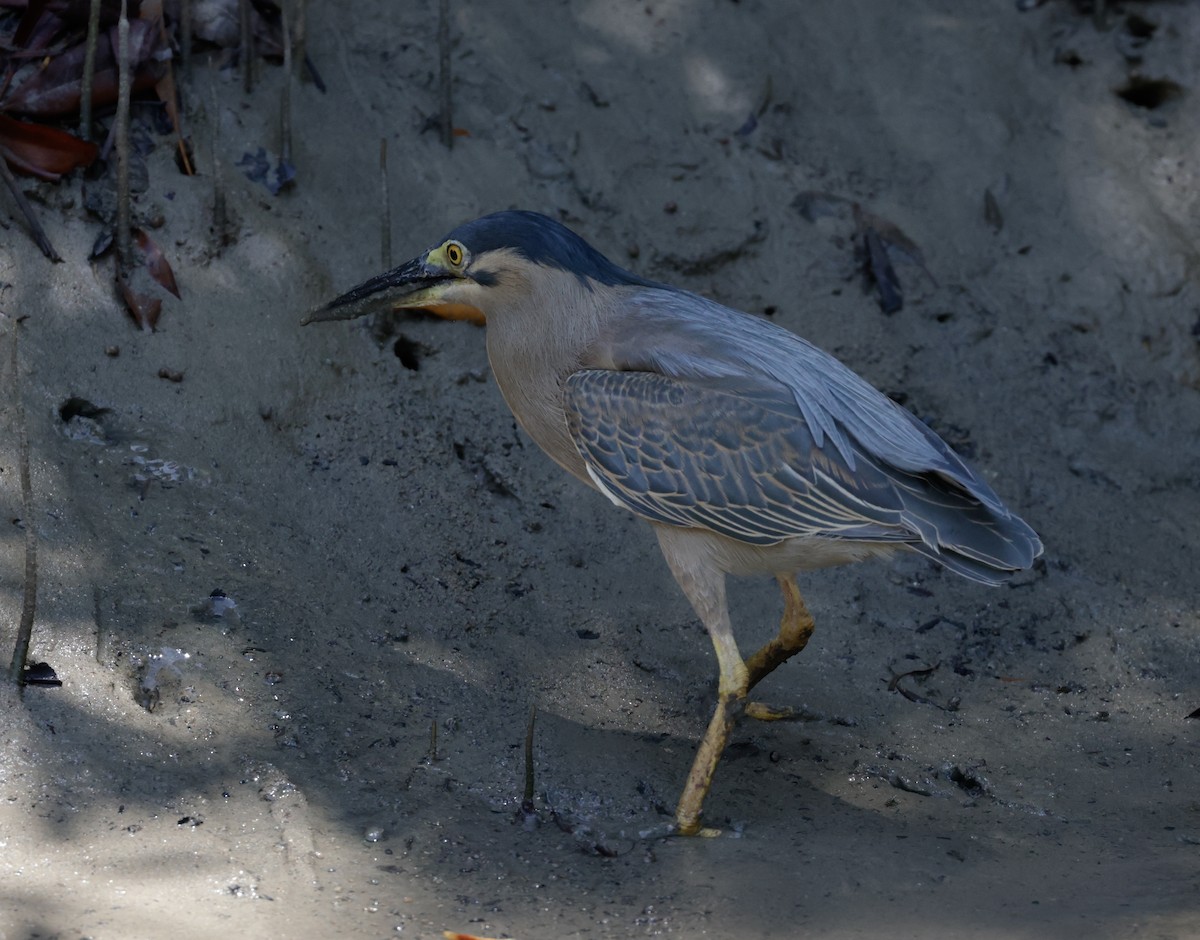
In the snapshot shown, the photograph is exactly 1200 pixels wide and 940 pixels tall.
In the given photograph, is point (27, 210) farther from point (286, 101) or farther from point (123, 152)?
point (286, 101)

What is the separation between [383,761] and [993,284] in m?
4.21

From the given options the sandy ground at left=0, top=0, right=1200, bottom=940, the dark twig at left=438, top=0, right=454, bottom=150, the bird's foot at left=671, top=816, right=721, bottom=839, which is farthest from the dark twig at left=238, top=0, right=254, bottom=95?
the bird's foot at left=671, top=816, right=721, bottom=839

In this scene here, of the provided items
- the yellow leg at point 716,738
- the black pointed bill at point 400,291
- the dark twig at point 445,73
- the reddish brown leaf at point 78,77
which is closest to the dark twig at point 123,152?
the reddish brown leaf at point 78,77

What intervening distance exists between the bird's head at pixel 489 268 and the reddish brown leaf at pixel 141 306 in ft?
3.59

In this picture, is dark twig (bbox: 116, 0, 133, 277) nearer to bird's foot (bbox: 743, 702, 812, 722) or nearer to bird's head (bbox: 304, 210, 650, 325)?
bird's head (bbox: 304, 210, 650, 325)

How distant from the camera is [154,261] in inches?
217

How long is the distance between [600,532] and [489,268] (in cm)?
149

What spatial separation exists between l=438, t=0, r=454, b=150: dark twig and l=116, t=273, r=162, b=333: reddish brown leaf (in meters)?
1.63

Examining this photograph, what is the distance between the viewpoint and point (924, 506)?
432 cm

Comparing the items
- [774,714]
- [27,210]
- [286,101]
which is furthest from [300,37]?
[774,714]

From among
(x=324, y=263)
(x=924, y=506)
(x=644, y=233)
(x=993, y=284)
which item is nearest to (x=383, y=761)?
(x=924, y=506)

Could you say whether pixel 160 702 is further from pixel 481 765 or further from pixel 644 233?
pixel 644 233

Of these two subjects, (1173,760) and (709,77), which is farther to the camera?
(709,77)

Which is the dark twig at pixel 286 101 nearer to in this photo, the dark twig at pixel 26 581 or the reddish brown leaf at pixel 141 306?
the reddish brown leaf at pixel 141 306
